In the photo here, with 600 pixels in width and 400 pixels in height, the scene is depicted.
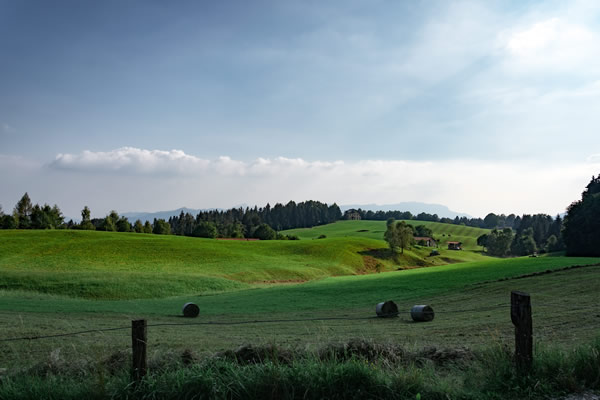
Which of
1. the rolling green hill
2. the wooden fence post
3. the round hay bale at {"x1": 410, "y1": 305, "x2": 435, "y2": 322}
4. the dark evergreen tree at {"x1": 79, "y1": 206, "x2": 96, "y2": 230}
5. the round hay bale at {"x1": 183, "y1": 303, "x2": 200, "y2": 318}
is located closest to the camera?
the wooden fence post

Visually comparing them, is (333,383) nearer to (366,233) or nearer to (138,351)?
(138,351)

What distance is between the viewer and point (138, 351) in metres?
6.57

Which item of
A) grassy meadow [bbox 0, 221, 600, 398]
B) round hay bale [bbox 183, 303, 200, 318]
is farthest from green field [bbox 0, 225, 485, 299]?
round hay bale [bbox 183, 303, 200, 318]

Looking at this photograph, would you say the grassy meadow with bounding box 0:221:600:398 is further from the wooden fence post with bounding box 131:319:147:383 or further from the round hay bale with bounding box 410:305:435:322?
the wooden fence post with bounding box 131:319:147:383

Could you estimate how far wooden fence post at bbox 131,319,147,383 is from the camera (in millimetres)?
6516

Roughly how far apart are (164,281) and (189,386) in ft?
129

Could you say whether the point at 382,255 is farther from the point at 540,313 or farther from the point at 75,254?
the point at 540,313

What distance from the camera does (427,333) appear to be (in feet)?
48.9

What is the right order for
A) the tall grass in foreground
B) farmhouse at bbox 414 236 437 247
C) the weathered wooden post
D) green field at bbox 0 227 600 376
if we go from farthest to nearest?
farmhouse at bbox 414 236 437 247 → green field at bbox 0 227 600 376 → the weathered wooden post → the tall grass in foreground

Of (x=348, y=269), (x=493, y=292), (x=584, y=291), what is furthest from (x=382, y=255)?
(x=584, y=291)

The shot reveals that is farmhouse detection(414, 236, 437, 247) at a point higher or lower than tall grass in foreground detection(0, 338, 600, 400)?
lower

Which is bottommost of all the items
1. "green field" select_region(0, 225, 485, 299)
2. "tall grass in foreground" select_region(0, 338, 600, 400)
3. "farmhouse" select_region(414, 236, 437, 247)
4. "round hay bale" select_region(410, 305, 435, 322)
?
"farmhouse" select_region(414, 236, 437, 247)

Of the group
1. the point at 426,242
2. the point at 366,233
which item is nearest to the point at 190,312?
the point at 426,242

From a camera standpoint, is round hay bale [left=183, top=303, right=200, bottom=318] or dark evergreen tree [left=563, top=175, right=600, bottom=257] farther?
dark evergreen tree [left=563, top=175, right=600, bottom=257]
